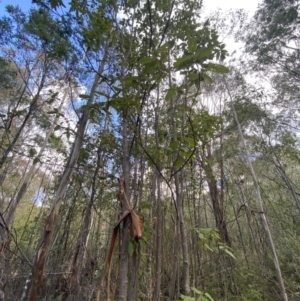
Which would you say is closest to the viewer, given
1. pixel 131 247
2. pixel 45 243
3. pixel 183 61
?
pixel 183 61

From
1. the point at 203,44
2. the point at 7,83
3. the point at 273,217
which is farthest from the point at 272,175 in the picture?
the point at 7,83

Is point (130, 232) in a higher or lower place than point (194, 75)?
lower

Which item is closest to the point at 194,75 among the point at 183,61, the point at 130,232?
the point at 183,61

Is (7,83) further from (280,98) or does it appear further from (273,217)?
(273,217)

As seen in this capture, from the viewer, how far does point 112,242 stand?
0.86 metres

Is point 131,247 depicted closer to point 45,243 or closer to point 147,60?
point 147,60

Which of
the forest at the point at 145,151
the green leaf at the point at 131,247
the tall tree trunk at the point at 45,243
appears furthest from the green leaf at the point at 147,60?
the green leaf at the point at 131,247

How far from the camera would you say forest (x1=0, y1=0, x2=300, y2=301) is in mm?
995

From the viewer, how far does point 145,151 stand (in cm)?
92

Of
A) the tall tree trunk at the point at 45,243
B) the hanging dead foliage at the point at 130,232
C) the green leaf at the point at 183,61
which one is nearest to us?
the green leaf at the point at 183,61

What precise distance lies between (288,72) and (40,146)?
6.53 metres

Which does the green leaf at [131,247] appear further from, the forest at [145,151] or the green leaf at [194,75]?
the green leaf at [194,75]

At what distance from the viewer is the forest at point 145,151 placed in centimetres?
100

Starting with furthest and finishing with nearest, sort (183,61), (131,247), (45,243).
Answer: (45,243), (131,247), (183,61)
